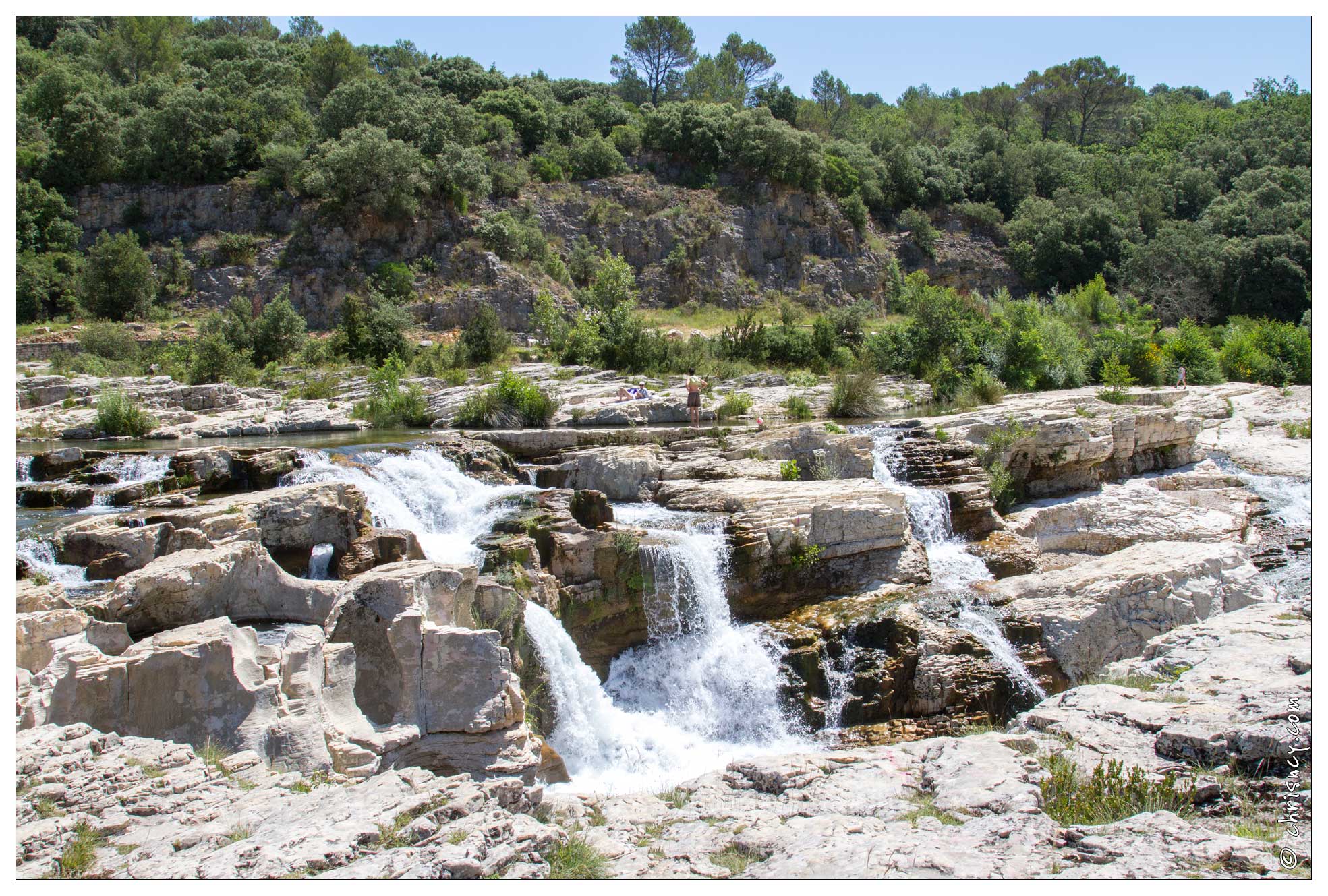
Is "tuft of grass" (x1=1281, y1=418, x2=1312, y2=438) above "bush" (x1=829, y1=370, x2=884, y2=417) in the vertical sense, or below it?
below

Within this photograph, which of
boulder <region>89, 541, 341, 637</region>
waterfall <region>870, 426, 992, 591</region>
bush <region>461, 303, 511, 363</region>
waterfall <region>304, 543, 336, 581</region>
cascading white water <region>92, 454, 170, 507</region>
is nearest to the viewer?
boulder <region>89, 541, 341, 637</region>

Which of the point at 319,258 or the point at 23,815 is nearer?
the point at 23,815

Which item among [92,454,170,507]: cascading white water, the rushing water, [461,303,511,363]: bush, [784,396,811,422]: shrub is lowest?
the rushing water

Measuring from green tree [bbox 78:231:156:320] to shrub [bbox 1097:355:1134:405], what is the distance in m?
25.1

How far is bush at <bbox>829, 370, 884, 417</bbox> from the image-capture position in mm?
18906

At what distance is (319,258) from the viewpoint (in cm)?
2838

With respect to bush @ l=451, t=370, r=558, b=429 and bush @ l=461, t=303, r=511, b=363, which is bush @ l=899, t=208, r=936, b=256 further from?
bush @ l=451, t=370, r=558, b=429

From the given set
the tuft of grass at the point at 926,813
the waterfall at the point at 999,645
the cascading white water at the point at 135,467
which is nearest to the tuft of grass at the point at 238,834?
the tuft of grass at the point at 926,813

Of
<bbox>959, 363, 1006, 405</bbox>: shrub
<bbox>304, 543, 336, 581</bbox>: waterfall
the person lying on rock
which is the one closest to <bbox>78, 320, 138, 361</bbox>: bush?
the person lying on rock

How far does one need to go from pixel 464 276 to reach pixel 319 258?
4.57 m

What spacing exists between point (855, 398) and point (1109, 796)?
14.4m

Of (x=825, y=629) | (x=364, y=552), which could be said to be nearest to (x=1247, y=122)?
(x=825, y=629)

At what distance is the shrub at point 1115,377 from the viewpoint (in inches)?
726

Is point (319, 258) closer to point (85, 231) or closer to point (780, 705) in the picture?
point (85, 231)
